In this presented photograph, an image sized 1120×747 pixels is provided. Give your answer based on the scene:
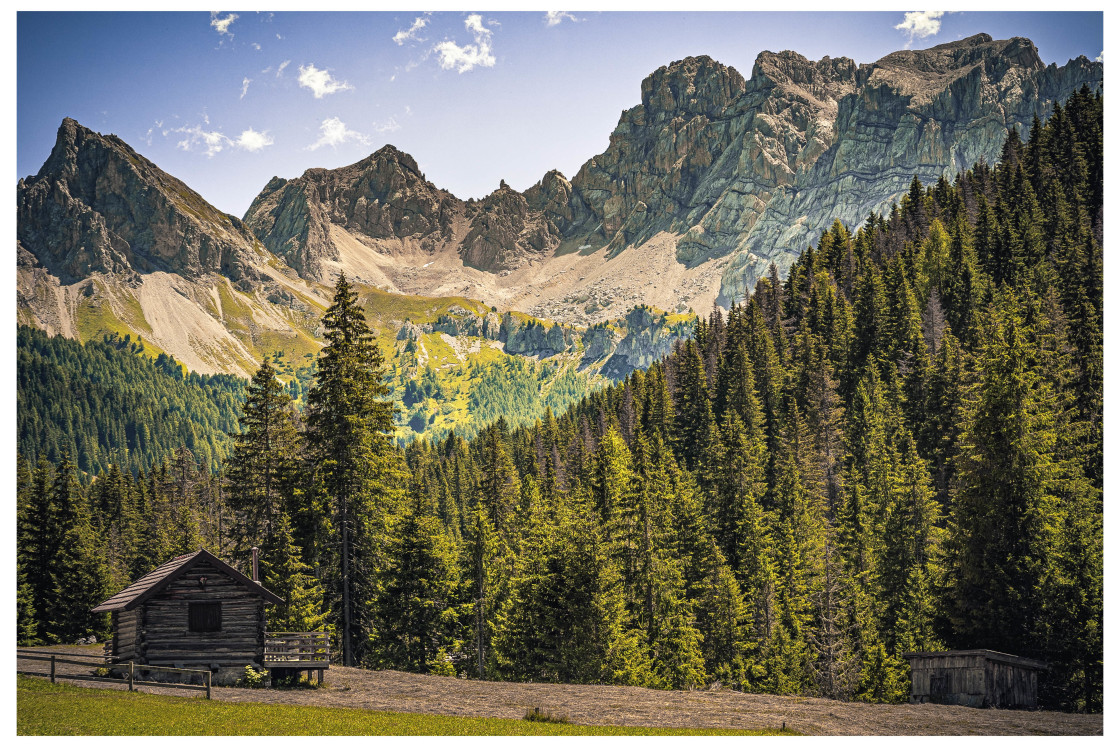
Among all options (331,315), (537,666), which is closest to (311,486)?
(331,315)

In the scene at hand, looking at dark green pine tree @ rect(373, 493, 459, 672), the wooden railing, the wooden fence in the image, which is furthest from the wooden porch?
dark green pine tree @ rect(373, 493, 459, 672)

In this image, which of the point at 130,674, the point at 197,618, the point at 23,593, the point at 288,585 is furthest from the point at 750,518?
the point at 23,593

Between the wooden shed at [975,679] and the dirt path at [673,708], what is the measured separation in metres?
1.27

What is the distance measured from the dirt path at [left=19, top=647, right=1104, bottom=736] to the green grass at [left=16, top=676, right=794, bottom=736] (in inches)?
53.8

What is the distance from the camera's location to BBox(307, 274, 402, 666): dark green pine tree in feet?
162

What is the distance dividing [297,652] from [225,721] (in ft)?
28.5

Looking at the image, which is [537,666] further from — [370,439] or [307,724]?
[307,724]

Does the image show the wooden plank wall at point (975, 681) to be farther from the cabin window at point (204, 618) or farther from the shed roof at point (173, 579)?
the cabin window at point (204, 618)

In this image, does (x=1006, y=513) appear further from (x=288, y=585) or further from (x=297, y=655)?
(x=288, y=585)

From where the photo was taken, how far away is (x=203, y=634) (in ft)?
129

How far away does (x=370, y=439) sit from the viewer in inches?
1962

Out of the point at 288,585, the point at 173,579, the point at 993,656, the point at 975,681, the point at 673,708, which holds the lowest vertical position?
the point at 673,708

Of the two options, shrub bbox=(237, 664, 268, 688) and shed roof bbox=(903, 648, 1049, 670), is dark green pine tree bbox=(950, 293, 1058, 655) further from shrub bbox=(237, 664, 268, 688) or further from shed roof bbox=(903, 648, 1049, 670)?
shrub bbox=(237, 664, 268, 688)

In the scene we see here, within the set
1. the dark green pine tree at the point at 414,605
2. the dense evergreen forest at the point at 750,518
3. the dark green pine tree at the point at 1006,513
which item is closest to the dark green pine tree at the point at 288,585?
the dense evergreen forest at the point at 750,518
